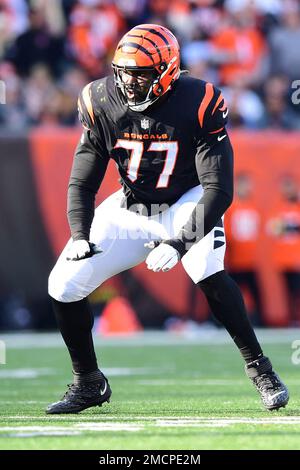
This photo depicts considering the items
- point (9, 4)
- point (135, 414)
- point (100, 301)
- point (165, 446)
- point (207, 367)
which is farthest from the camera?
point (9, 4)

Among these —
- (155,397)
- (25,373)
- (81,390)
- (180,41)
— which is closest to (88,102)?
(81,390)

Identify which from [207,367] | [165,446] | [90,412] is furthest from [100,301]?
[165,446]

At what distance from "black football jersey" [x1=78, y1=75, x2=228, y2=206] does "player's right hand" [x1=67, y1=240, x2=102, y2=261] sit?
39 cm

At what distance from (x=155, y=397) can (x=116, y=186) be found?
4.57m

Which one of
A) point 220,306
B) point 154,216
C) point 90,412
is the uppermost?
point 154,216

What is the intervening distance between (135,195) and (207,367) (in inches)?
105

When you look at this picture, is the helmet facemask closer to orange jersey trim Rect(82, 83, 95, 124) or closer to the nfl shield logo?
the nfl shield logo

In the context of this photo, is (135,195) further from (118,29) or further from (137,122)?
(118,29)

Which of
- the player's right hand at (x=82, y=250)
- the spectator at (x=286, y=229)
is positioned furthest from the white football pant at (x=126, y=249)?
the spectator at (x=286, y=229)

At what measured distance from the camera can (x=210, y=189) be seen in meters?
4.57

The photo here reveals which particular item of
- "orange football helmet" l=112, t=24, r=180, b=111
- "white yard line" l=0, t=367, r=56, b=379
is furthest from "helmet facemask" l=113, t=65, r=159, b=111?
"white yard line" l=0, t=367, r=56, b=379

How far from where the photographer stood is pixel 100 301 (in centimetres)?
999

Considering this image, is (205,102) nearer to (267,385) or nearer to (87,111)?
(87,111)

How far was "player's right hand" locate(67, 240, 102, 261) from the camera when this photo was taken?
448 centimetres
